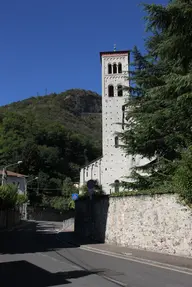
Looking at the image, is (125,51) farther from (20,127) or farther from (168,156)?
(20,127)

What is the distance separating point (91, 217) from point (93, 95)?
15644cm

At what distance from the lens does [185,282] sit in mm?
8367

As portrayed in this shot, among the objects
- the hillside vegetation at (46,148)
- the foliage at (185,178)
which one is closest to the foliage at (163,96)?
the foliage at (185,178)

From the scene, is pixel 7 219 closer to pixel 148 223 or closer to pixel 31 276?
pixel 148 223

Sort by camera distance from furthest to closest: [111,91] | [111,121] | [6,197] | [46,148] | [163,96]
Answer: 1. [46,148]
2. [111,91]
3. [111,121]
4. [6,197]
5. [163,96]

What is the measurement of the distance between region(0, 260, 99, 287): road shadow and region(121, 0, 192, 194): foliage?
25.4ft

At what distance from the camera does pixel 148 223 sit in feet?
51.4

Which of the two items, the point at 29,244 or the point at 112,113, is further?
the point at 112,113

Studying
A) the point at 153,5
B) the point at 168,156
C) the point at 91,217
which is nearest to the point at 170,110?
the point at 168,156

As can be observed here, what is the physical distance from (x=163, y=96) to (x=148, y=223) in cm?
635

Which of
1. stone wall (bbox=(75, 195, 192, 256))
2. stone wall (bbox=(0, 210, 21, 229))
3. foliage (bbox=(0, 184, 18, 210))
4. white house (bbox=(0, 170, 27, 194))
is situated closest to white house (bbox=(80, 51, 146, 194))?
stone wall (bbox=(0, 210, 21, 229))

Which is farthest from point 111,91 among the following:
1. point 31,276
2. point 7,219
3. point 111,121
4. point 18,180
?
point 31,276

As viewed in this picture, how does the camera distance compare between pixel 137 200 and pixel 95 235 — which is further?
pixel 95 235

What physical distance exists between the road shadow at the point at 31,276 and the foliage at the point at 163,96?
25.4ft
